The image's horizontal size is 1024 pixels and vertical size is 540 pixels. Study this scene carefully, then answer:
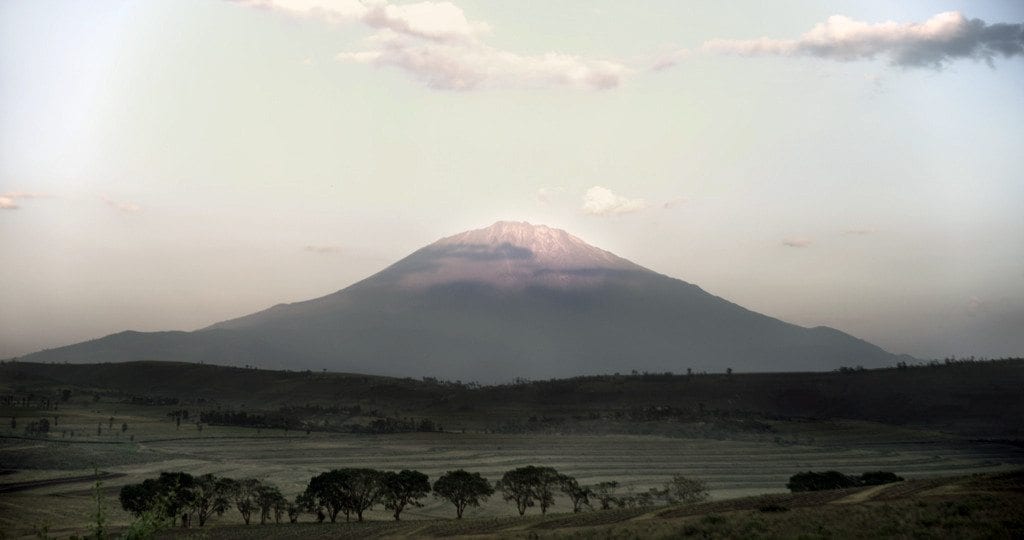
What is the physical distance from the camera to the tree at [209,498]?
50.3 m

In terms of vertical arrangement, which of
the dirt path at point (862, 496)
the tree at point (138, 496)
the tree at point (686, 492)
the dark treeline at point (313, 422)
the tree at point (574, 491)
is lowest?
the tree at point (686, 492)

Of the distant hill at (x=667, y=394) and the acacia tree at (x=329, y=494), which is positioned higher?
the distant hill at (x=667, y=394)

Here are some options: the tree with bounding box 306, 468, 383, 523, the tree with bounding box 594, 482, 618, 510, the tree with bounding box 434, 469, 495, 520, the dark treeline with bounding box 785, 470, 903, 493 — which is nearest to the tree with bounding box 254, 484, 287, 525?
the tree with bounding box 306, 468, 383, 523

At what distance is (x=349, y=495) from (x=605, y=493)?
15.8 meters

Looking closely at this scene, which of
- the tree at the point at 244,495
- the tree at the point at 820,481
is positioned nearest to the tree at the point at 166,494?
the tree at the point at 244,495

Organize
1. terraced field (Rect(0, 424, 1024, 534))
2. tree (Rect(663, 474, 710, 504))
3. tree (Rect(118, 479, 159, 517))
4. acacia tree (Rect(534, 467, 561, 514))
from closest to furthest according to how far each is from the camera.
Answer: tree (Rect(118, 479, 159, 517)) → acacia tree (Rect(534, 467, 561, 514)) → tree (Rect(663, 474, 710, 504)) → terraced field (Rect(0, 424, 1024, 534))

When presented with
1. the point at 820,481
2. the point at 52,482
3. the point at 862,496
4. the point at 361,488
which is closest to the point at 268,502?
the point at 361,488

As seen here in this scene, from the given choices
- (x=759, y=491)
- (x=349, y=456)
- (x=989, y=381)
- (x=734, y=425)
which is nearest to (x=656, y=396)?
(x=734, y=425)

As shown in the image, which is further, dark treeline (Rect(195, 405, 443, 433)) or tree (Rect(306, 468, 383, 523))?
dark treeline (Rect(195, 405, 443, 433))

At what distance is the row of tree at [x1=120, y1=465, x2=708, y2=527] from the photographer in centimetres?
5047

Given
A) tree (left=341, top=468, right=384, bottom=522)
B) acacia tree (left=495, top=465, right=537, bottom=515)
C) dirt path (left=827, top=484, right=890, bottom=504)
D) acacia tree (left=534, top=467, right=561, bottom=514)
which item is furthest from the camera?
acacia tree (left=495, top=465, right=537, bottom=515)

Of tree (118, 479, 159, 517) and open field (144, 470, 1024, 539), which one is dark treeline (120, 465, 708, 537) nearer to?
tree (118, 479, 159, 517)

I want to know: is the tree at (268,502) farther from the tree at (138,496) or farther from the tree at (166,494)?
the tree at (138,496)

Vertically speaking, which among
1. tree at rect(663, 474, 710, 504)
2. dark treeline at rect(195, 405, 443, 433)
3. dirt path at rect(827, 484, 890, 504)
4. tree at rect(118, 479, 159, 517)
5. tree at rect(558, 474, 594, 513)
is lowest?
tree at rect(663, 474, 710, 504)
